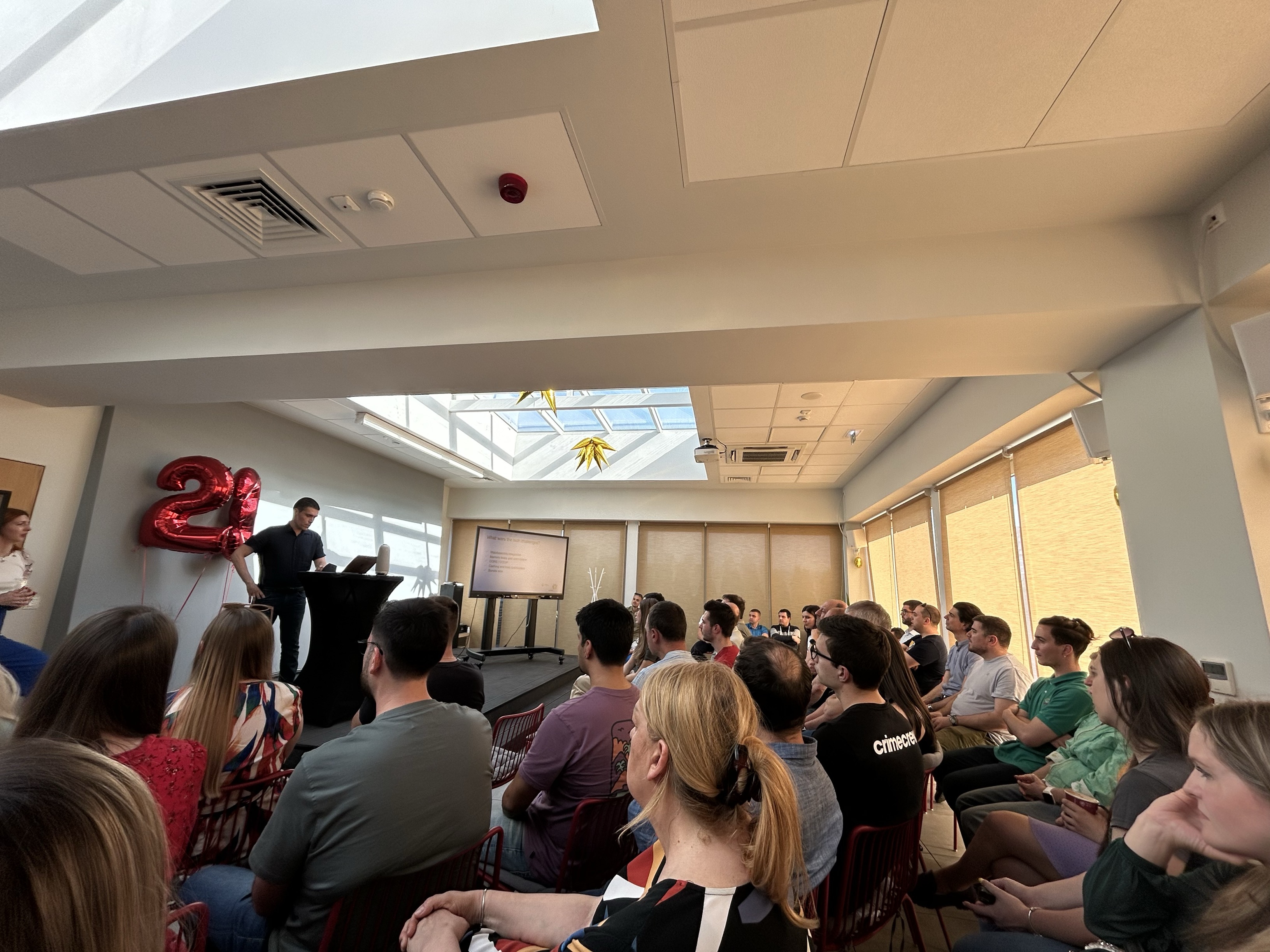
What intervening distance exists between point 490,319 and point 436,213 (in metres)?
0.60

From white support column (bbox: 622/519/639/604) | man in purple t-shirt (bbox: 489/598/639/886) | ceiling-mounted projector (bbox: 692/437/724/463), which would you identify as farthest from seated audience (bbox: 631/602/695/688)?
white support column (bbox: 622/519/639/604)

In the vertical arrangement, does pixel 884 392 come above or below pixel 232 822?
above

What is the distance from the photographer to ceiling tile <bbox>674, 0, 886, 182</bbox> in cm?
170

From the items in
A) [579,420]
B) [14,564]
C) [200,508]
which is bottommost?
[14,564]

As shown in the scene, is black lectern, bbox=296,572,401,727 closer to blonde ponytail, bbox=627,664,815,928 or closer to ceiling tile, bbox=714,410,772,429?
blonde ponytail, bbox=627,664,815,928

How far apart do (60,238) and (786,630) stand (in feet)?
23.5

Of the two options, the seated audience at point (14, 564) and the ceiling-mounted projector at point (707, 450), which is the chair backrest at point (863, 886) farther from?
the ceiling-mounted projector at point (707, 450)

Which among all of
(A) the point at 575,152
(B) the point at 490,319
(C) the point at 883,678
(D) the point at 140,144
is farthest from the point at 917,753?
(D) the point at 140,144

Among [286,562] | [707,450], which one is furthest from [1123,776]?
[286,562]

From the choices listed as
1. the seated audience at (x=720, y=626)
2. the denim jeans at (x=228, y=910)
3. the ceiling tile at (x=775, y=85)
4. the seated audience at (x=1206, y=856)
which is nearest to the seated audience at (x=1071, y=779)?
the seated audience at (x=1206, y=856)

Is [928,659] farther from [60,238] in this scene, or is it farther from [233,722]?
[60,238]

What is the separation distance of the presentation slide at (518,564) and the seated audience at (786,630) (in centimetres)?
334

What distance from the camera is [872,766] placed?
5.97 ft

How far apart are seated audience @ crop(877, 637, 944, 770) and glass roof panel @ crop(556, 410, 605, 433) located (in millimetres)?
6128
